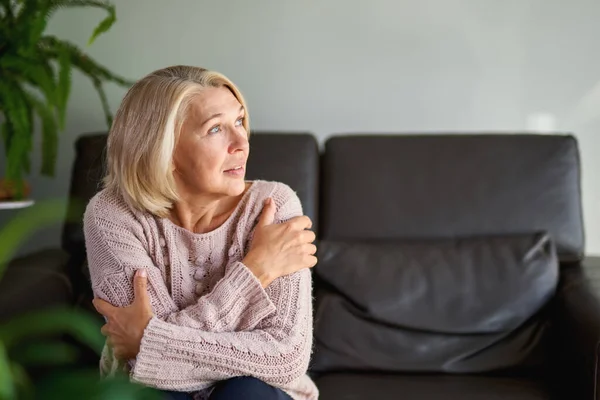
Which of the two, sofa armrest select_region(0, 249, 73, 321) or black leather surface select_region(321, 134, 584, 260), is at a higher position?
black leather surface select_region(321, 134, 584, 260)

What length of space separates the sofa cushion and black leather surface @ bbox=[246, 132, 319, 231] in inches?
8.1

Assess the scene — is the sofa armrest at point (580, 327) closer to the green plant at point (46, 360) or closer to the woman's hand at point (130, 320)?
the woman's hand at point (130, 320)

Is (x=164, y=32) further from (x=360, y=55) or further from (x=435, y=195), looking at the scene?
(x=435, y=195)

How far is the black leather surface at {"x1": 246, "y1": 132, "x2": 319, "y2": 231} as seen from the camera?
199cm

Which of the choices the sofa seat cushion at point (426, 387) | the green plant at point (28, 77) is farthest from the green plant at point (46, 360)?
the green plant at point (28, 77)

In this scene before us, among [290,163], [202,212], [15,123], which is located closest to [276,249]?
[202,212]

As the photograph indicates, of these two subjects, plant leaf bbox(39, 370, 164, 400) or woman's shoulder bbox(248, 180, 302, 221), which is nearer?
plant leaf bbox(39, 370, 164, 400)

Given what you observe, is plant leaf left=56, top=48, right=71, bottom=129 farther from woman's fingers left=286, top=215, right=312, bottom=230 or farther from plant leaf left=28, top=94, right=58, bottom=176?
woman's fingers left=286, top=215, right=312, bottom=230

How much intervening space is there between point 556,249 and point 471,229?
0.74 feet

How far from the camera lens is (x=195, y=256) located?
4.78 ft

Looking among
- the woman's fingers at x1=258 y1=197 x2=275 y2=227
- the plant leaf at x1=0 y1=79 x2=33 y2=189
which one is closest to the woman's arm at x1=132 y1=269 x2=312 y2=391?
the woman's fingers at x1=258 y1=197 x2=275 y2=227

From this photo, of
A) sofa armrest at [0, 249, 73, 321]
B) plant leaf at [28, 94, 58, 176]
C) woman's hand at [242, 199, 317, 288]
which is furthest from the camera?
plant leaf at [28, 94, 58, 176]

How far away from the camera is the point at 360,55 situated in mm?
2318

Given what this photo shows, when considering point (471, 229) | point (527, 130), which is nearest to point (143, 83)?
point (471, 229)
